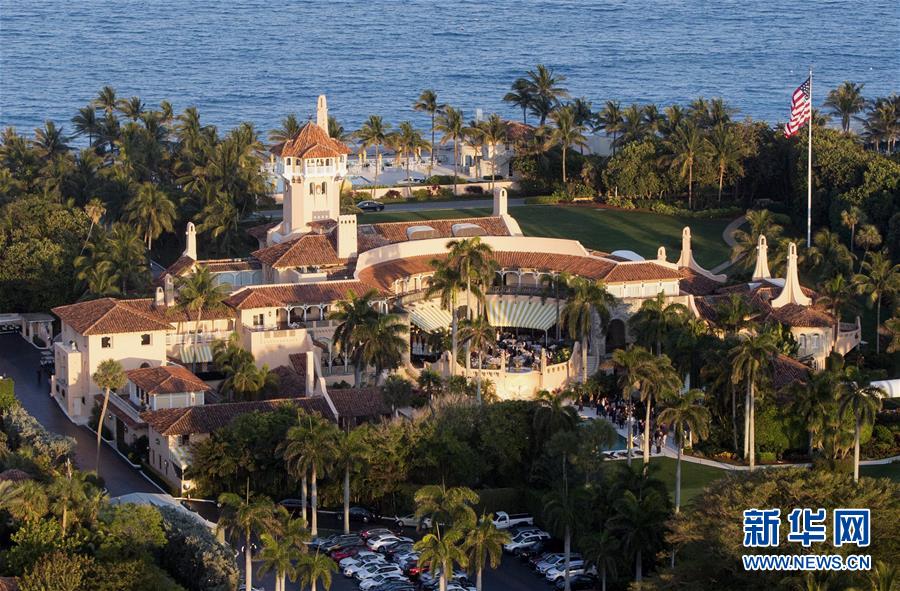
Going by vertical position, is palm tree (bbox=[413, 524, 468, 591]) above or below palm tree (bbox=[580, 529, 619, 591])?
above

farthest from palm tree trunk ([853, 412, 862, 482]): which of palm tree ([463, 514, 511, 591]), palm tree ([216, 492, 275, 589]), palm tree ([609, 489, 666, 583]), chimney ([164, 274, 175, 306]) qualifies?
chimney ([164, 274, 175, 306])

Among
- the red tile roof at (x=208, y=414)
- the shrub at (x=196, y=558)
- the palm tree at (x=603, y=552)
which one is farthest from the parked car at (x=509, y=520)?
the shrub at (x=196, y=558)

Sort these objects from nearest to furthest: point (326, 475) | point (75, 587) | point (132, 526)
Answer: point (75, 587) < point (132, 526) < point (326, 475)

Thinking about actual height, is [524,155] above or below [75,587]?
above

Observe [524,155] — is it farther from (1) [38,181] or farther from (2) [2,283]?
(2) [2,283]

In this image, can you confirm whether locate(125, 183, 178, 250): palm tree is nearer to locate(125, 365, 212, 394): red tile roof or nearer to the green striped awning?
the green striped awning

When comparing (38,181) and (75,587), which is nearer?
(75,587)

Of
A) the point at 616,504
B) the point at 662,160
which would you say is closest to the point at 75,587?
the point at 616,504
